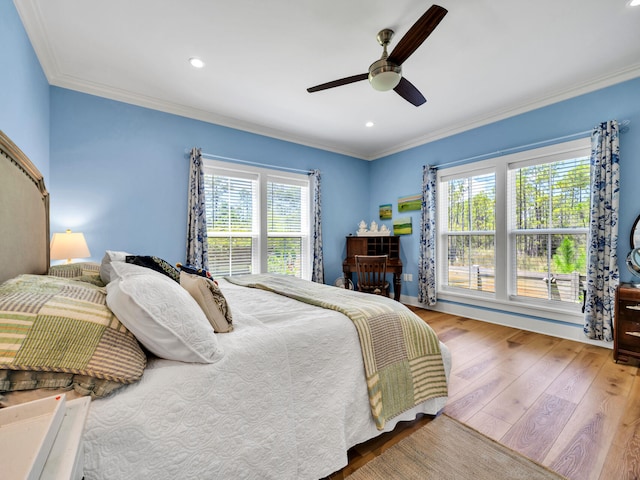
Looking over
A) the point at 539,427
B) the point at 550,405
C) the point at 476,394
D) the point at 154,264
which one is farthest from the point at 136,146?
the point at 550,405

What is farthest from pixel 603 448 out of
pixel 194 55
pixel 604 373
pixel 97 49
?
pixel 97 49

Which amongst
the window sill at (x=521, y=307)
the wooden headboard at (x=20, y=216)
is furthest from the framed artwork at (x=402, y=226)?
the wooden headboard at (x=20, y=216)

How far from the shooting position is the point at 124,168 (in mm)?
2992

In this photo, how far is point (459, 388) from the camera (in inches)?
81.9

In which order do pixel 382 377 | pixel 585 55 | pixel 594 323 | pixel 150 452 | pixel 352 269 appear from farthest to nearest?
pixel 352 269 < pixel 594 323 < pixel 585 55 < pixel 382 377 < pixel 150 452

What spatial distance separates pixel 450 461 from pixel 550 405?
0.99 m

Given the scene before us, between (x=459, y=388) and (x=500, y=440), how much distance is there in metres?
0.53

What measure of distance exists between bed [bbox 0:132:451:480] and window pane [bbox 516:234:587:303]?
7.90 feet

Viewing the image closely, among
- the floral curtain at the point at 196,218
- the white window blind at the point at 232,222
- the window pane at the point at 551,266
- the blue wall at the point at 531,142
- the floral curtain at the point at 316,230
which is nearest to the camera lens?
the blue wall at the point at 531,142

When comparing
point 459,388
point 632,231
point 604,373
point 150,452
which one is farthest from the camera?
point 632,231

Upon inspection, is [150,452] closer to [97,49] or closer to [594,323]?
[97,49]

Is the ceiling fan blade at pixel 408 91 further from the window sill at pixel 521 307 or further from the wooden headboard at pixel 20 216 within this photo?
the window sill at pixel 521 307

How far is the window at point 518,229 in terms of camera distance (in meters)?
3.07

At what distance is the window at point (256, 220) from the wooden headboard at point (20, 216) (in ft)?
5.61
